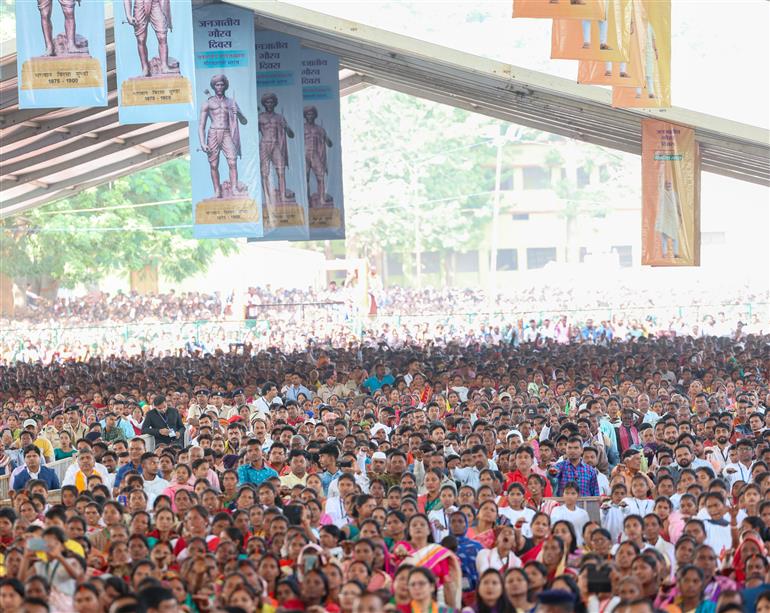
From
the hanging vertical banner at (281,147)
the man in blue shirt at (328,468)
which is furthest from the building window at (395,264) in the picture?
the man in blue shirt at (328,468)

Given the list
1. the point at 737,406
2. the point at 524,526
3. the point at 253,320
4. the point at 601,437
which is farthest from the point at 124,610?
the point at 253,320

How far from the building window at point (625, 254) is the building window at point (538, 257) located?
359 cm

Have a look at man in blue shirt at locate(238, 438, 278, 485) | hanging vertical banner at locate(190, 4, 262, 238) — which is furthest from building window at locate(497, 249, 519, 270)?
man in blue shirt at locate(238, 438, 278, 485)

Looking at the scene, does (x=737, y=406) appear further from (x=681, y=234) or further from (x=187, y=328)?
(x=187, y=328)

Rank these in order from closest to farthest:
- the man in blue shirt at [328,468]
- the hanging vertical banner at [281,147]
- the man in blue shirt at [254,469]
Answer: the man in blue shirt at [328,468] → the man in blue shirt at [254,469] → the hanging vertical banner at [281,147]

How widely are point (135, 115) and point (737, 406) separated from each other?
961 centimetres

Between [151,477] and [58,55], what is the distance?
28.5 ft

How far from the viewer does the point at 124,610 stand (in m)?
8.05

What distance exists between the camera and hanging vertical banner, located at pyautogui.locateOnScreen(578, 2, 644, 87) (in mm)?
19250

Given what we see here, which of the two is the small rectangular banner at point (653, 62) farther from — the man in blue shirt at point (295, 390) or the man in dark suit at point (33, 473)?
the man in dark suit at point (33, 473)

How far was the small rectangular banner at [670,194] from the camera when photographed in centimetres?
2525

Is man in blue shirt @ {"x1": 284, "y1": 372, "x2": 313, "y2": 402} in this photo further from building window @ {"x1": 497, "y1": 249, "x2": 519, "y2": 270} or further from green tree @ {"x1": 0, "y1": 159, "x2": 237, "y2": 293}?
building window @ {"x1": 497, "y1": 249, "x2": 519, "y2": 270}

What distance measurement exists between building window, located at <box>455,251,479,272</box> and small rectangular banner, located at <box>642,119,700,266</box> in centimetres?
5123

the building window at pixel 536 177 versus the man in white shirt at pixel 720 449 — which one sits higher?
the building window at pixel 536 177
